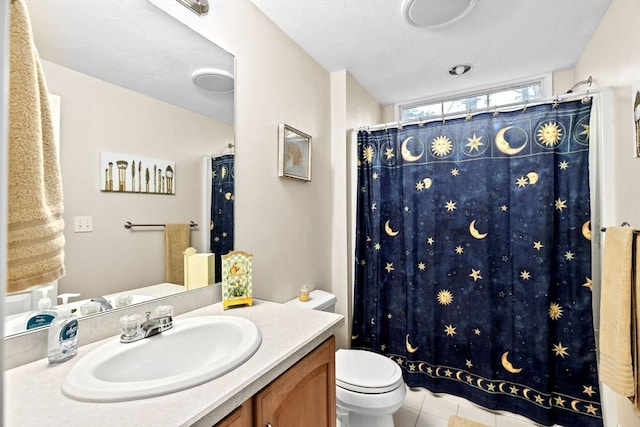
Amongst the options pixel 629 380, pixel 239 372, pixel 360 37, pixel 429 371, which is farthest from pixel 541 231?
pixel 239 372

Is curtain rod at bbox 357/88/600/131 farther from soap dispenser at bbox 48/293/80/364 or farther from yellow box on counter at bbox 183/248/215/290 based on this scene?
soap dispenser at bbox 48/293/80/364

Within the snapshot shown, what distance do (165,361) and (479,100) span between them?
2955 mm

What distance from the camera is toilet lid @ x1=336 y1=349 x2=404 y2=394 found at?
1.42 metres

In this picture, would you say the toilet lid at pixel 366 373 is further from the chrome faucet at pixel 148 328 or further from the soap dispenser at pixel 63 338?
the soap dispenser at pixel 63 338

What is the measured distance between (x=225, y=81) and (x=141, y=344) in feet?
3.77

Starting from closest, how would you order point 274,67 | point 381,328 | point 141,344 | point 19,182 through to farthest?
point 19,182, point 141,344, point 274,67, point 381,328

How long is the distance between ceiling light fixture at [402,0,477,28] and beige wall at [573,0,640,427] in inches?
27.3

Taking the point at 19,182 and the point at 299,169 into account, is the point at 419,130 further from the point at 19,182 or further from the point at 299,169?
the point at 19,182

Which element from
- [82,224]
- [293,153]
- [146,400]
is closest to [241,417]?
[146,400]

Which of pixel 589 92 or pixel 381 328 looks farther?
pixel 381 328

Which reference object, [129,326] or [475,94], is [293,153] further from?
[475,94]

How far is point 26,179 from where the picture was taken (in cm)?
46

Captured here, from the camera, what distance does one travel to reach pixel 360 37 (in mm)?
1817

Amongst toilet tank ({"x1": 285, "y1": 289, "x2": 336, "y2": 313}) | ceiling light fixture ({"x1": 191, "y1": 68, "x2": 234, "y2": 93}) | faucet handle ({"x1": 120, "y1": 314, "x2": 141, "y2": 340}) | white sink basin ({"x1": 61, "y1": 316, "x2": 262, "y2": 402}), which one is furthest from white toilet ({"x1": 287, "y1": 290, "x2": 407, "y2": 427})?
ceiling light fixture ({"x1": 191, "y1": 68, "x2": 234, "y2": 93})
